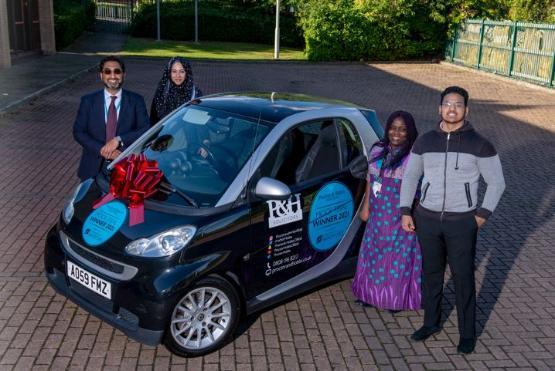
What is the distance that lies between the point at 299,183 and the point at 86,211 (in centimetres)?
163

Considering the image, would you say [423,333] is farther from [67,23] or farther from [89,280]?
[67,23]

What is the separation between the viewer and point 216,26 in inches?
1441

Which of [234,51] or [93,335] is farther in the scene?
[234,51]

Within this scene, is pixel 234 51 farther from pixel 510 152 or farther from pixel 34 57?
pixel 510 152

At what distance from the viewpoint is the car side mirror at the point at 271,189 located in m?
4.18

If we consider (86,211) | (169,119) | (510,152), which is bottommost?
(510,152)

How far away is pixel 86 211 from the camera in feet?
14.6

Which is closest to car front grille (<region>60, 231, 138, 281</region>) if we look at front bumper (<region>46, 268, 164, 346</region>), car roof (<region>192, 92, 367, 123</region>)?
front bumper (<region>46, 268, 164, 346</region>)

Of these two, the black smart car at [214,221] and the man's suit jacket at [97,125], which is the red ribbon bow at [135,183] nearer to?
the black smart car at [214,221]

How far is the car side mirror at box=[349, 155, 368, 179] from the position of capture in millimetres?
4938

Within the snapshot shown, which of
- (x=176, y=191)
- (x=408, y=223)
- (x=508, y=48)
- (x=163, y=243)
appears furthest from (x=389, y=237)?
(x=508, y=48)

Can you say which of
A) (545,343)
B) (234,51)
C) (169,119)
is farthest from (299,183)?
(234,51)

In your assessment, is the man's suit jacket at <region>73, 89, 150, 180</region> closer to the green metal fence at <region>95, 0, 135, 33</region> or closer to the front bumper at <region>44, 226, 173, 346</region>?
the front bumper at <region>44, 226, 173, 346</region>

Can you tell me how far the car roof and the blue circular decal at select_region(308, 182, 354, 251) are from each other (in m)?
0.71
